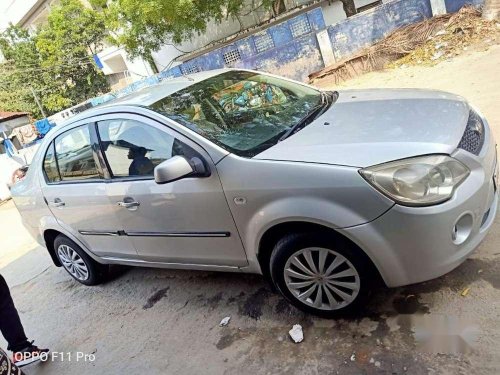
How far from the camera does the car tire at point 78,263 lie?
429 cm

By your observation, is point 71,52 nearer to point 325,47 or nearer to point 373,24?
point 325,47

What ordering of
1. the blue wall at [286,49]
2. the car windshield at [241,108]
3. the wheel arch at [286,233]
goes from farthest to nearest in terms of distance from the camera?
the blue wall at [286,49]
the car windshield at [241,108]
the wheel arch at [286,233]

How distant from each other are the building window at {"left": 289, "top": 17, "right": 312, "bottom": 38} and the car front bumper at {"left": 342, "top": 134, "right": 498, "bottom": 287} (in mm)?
13048

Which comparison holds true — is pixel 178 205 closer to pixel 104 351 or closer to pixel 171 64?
pixel 104 351

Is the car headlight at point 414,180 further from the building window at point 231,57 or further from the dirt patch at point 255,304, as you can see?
the building window at point 231,57

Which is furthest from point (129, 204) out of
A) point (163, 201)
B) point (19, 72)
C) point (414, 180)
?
point (19, 72)

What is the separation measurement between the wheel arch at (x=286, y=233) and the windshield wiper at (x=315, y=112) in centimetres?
57

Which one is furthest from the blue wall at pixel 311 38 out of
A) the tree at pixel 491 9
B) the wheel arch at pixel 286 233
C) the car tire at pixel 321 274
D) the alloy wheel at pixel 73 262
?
the car tire at pixel 321 274

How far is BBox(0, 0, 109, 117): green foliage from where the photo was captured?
26.5 m

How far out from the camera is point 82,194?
366 cm

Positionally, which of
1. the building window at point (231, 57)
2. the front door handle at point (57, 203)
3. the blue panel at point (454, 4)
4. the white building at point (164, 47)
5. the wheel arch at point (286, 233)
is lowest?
the wheel arch at point (286, 233)

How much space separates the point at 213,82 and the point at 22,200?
8.42 ft

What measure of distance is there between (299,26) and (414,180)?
13422 mm

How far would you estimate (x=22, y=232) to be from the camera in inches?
345
